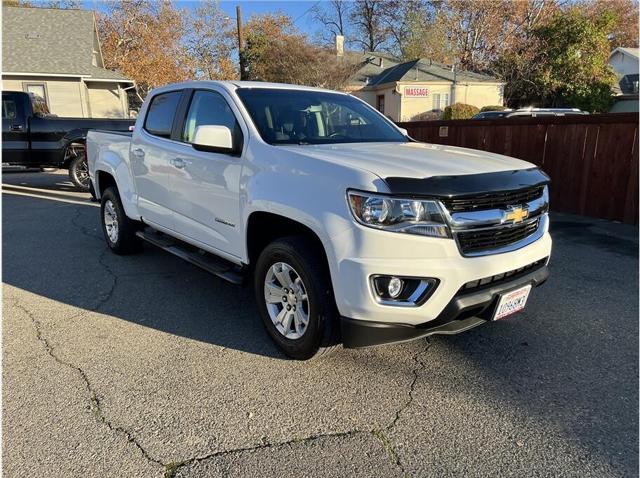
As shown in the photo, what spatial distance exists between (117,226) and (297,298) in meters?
3.52

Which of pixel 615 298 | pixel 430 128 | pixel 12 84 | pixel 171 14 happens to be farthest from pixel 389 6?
pixel 615 298

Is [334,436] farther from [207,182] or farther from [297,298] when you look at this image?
[207,182]

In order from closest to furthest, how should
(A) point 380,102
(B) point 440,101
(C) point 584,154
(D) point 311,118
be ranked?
1. (D) point 311,118
2. (C) point 584,154
3. (B) point 440,101
4. (A) point 380,102

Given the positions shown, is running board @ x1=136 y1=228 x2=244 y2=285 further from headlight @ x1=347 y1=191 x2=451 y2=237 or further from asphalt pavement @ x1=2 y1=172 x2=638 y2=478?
headlight @ x1=347 y1=191 x2=451 y2=237

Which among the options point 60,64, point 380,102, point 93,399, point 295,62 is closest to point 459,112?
point 380,102

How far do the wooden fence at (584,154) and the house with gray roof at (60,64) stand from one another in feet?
68.1

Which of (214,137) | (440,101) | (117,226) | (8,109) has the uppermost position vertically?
(440,101)

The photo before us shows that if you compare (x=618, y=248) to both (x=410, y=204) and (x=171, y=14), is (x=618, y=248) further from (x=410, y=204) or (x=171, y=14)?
(x=171, y=14)

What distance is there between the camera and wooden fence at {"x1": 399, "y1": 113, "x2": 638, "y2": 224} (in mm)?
7297

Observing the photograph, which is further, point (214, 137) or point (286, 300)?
point (214, 137)

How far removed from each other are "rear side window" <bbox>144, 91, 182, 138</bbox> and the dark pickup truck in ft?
21.3

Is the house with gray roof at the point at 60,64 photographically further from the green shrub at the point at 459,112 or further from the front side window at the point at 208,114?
the front side window at the point at 208,114

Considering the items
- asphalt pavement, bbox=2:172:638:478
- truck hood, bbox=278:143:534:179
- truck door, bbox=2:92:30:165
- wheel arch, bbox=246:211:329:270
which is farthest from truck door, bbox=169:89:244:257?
truck door, bbox=2:92:30:165

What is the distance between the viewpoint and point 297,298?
3256 millimetres
